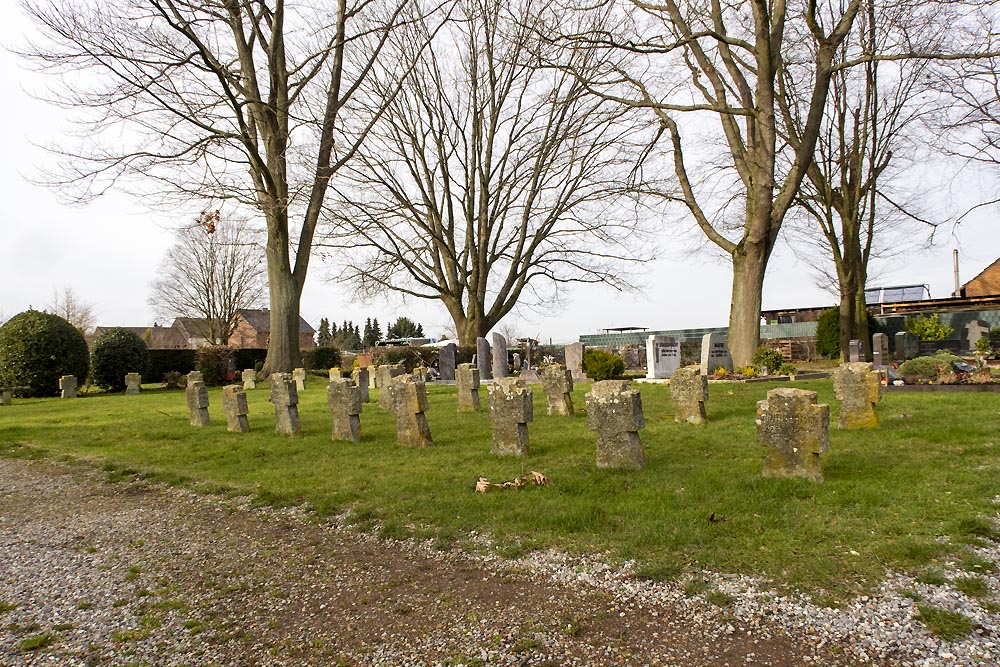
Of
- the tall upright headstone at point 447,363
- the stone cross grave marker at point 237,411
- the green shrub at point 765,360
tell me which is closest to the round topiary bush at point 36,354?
the tall upright headstone at point 447,363

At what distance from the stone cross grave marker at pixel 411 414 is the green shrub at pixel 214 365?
2144 centimetres

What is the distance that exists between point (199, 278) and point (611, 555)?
46.3 meters

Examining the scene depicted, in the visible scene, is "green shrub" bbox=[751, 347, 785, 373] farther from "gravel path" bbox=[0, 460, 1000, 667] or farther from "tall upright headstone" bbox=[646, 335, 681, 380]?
"gravel path" bbox=[0, 460, 1000, 667]

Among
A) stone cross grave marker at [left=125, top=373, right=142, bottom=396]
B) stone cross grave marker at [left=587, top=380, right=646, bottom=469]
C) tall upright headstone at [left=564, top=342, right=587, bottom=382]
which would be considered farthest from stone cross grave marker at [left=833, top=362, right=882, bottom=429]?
stone cross grave marker at [left=125, top=373, right=142, bottom=396]

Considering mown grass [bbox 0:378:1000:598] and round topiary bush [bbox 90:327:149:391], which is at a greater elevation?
round topiary bush [bbox 90:327:149:391]

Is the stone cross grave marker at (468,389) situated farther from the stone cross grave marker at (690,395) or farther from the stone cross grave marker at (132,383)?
the stone cross grave marker at (132,383)

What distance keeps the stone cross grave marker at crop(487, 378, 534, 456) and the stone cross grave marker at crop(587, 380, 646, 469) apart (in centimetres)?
108

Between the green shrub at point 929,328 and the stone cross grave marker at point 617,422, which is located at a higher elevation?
the green shrub at point 929,328

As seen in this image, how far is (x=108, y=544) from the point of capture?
4934 mm

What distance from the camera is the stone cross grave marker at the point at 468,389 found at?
12.7 metres

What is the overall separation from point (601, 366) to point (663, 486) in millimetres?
14892

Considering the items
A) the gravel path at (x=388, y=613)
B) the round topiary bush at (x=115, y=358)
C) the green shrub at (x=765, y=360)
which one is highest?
the round topiary bush at (x=115, y=358)

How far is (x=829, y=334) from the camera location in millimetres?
28219

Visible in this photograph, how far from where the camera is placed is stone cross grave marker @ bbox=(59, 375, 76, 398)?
21750 mm
